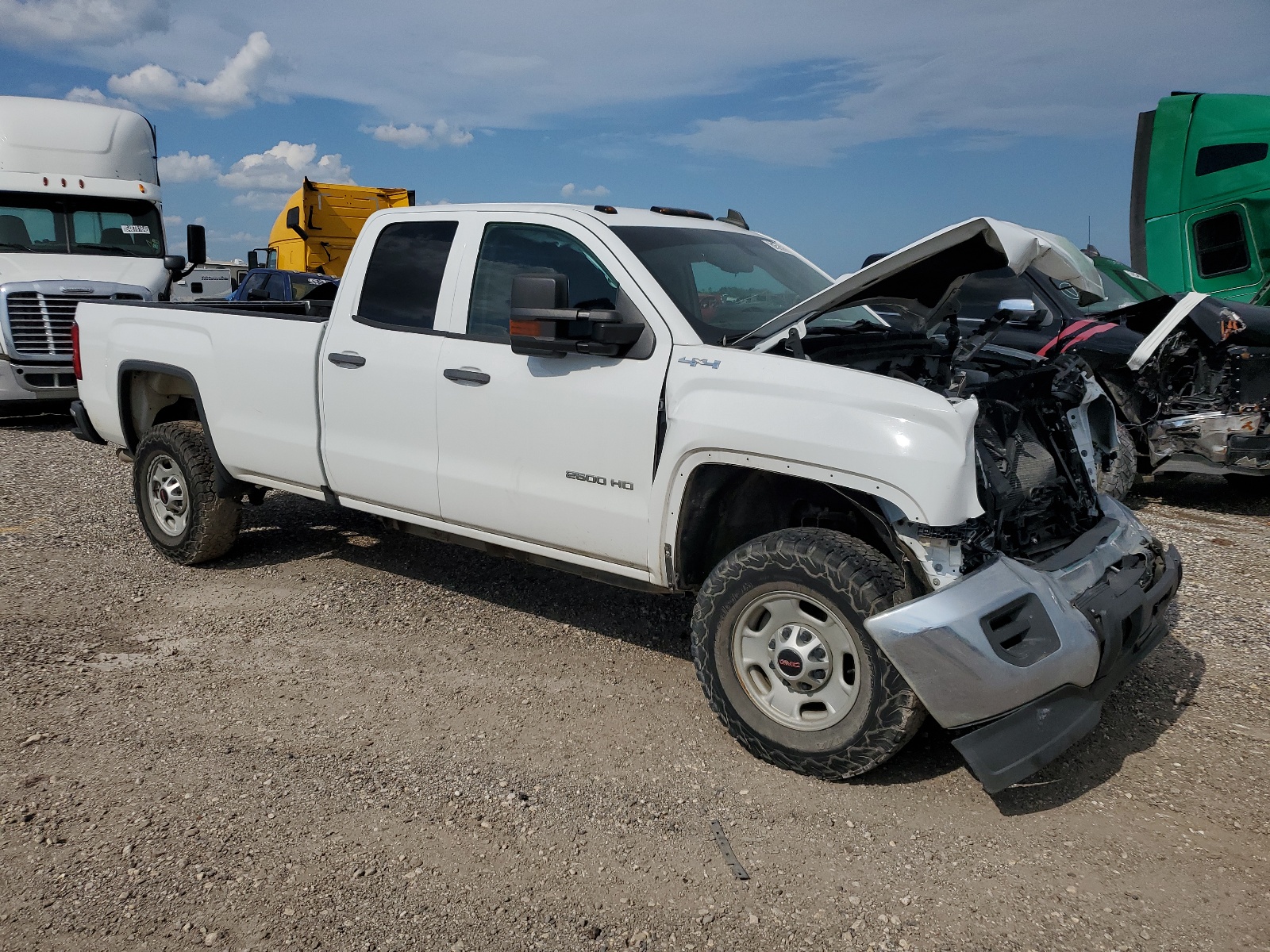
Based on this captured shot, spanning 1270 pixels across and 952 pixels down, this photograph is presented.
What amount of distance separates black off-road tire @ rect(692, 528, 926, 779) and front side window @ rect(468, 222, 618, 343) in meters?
1.29

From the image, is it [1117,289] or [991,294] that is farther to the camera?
[1117,289]

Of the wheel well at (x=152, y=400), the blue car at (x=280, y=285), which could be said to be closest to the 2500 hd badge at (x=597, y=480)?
the wheel well at (x=152, y=400)

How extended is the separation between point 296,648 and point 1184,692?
4047 mm

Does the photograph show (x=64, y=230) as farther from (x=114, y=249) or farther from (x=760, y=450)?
(x=760, y=450)

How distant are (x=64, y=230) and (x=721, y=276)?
34.0 ft

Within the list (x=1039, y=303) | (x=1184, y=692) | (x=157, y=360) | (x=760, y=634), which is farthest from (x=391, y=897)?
(x=1039, y=303)

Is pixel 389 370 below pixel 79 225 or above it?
below

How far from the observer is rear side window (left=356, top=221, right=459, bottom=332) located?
184 inches

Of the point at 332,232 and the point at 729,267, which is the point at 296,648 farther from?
the point at 332,232

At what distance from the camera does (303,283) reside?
1628 cm

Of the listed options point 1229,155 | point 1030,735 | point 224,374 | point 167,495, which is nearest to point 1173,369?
point 1229,155

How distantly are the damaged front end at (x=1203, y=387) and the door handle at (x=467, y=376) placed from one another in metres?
4.64

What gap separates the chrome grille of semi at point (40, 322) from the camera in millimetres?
10898

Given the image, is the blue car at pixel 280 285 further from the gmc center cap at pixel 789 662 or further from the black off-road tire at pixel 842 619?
the gmc center cap at pixel 789 662
